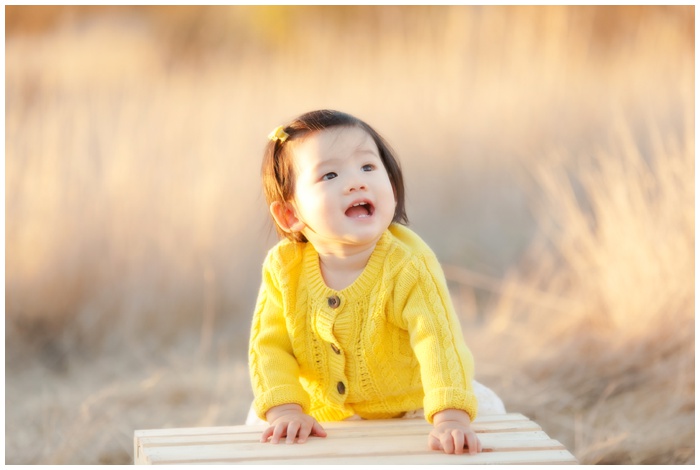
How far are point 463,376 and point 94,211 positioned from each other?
298 centimetres

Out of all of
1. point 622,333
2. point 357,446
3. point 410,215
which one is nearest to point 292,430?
point 357,446

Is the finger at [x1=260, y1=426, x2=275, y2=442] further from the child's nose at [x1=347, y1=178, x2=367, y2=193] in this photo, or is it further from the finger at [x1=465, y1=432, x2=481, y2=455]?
the child's nose at [x1=347, y1=178, x2=367, y2=193]

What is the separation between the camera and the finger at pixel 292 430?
2.03 m

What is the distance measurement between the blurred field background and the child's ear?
1285 millimetres

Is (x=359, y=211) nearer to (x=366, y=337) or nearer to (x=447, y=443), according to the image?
(x=366, y=337)

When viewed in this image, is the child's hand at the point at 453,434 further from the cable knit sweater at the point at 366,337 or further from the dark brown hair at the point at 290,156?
the dark brown hair at the point at 290,156

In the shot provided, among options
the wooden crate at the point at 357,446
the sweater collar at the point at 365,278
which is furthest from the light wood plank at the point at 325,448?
A: the sweater collar at the point at 365,278

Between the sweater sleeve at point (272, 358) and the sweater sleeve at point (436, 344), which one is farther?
the sweater sleeve at point (272, 358)

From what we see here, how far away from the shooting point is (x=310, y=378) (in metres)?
2.23

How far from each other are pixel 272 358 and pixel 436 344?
1.22 feet

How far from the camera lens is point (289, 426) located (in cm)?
204

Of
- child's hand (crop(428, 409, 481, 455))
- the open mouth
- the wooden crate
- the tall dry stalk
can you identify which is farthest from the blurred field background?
the open mouth

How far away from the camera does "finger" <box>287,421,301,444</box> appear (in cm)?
203

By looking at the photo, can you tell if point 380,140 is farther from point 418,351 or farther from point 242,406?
point 242,406
